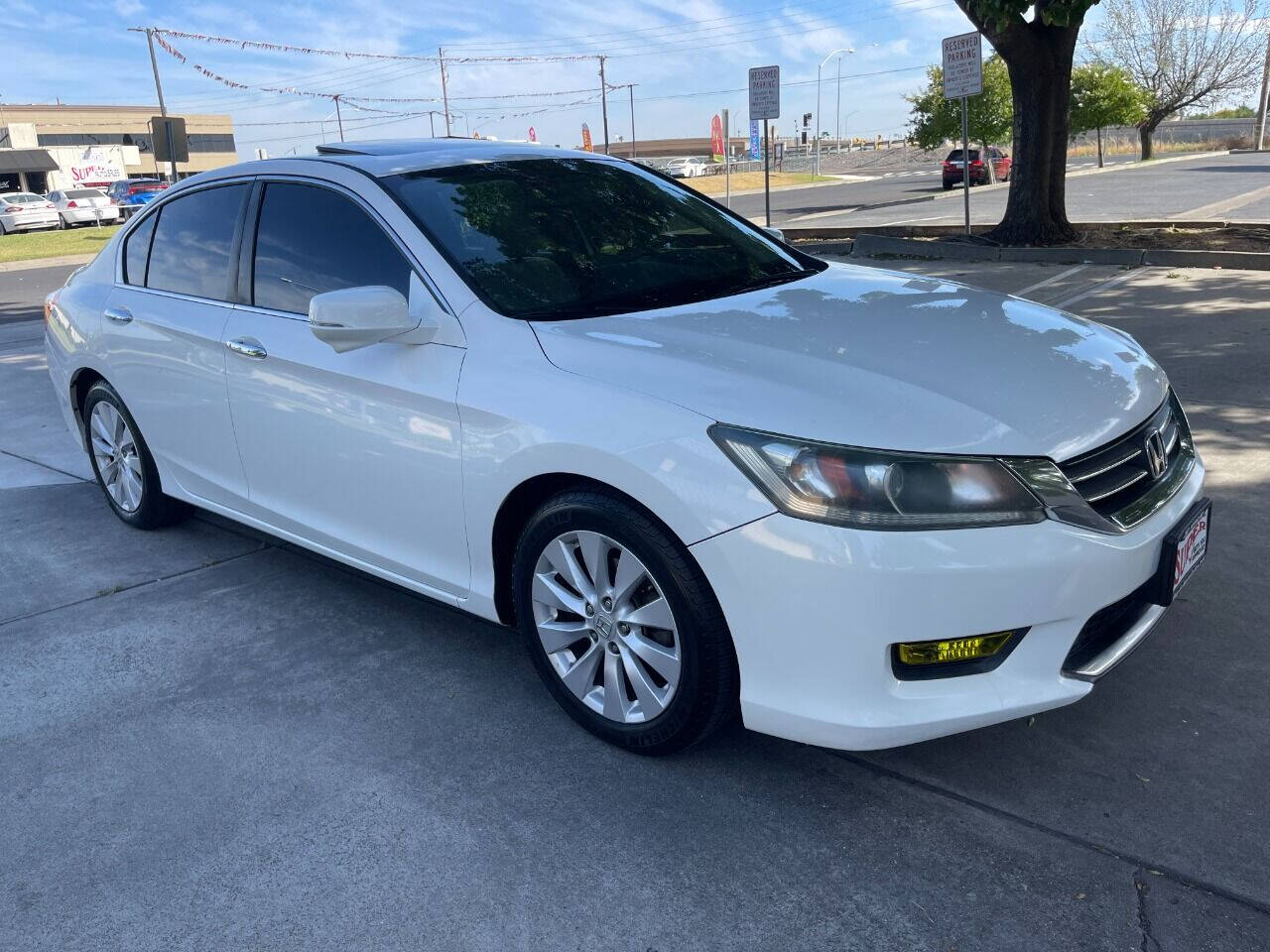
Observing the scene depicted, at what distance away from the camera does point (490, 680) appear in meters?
3.45

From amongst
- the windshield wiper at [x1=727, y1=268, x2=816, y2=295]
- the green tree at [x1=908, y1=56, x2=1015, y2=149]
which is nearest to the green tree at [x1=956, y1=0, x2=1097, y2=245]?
the windshield wiper at [x1=727, y1=268, x2=816, y2=295]

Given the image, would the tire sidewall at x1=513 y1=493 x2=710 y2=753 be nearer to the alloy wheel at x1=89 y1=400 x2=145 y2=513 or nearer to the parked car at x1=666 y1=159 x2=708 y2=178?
the alloy wheel at x1=89 y1=400 x2=145 y2=513

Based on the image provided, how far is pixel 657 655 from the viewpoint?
2762mm

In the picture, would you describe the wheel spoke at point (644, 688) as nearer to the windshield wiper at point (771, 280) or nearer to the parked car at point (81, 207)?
the windshield wiper at point (771, 280)

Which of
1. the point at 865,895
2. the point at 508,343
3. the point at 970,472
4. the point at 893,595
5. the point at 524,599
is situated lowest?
the point at 865,895

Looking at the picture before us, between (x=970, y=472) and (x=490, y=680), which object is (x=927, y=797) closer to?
(x=970, y=472)

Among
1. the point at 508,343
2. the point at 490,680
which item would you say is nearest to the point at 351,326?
the point at 508,343

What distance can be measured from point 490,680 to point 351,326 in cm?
123

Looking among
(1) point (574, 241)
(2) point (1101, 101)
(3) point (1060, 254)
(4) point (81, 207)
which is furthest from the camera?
(4) point (81, 207)

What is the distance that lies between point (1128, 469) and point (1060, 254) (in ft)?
33.4

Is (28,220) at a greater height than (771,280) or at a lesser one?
greater

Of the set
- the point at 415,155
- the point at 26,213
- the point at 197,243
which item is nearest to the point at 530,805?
the point at 415,155

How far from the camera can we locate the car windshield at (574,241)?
3.26 metres

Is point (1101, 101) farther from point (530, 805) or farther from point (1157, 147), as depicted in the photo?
point (530, 805)
